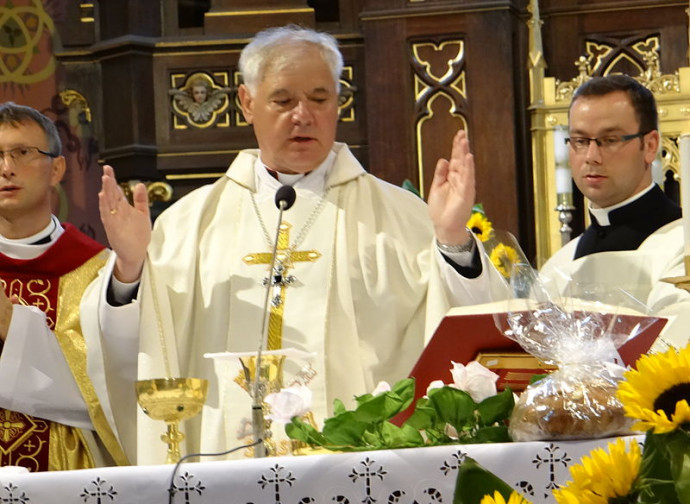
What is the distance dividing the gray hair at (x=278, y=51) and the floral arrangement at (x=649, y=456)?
3.15 meters

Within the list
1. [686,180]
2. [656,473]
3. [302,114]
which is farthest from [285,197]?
[656,473]

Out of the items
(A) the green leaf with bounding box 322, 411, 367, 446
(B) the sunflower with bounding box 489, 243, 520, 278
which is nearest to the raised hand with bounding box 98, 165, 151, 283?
(B) the sunflower with bounding box 489, 243, 520, 278

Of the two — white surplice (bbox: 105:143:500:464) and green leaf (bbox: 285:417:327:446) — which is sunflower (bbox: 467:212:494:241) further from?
green leaf (bbox: 285:417:327:446)

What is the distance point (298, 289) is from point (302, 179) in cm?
43

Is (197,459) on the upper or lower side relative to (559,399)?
lower

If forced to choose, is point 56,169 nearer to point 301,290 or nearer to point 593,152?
point 301,290

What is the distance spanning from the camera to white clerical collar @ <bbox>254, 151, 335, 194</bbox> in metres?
4.61

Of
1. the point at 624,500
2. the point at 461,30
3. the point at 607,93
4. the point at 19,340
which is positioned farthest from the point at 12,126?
the point at 624,500

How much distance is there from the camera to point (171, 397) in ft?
10.5

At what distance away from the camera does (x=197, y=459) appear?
414 centimetres

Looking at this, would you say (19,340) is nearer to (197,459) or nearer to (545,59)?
(197,459)

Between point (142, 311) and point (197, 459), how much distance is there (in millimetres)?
488

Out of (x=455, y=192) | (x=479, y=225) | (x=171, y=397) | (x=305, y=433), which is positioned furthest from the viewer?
(x=479, y=225)

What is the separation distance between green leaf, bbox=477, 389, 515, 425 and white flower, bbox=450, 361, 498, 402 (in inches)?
1.3
